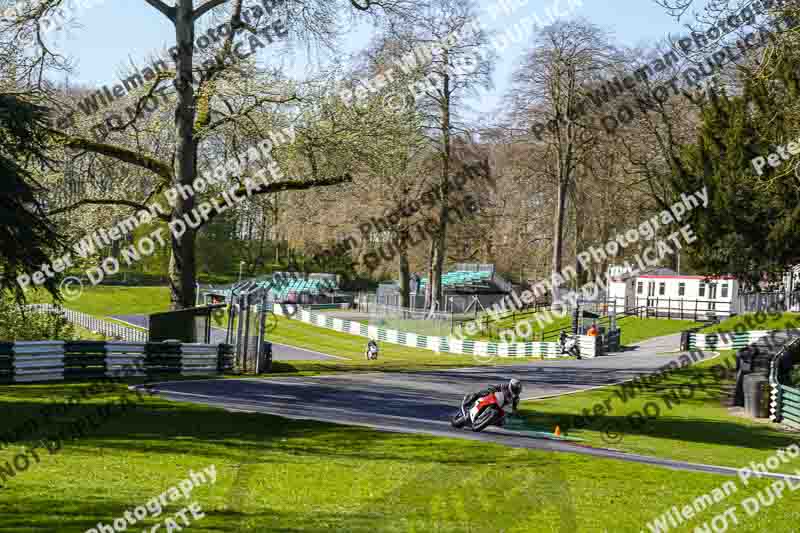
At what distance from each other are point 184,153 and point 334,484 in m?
13.6

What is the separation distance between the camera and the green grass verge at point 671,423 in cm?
1478

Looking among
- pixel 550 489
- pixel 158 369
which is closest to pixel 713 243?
pixel 158 369

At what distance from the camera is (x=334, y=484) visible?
9820 mm

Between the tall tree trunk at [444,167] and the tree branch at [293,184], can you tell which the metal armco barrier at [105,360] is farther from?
the tall tree trunk at [444,167]

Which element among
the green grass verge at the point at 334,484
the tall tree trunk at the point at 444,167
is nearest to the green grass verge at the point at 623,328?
the tall tree trunk at the point at 444,167

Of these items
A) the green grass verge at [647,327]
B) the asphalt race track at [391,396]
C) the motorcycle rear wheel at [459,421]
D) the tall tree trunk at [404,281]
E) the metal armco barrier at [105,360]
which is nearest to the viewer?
the asphalt race track at [391,396]

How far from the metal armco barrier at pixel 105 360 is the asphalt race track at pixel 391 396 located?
1474 mm

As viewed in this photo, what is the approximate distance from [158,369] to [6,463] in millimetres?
10478

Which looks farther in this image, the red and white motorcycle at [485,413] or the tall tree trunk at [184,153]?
the tall tree trunk at [184,153]

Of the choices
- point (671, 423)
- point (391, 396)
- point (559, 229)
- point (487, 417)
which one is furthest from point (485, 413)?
point (559, 229)

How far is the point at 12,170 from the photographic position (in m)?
13.6

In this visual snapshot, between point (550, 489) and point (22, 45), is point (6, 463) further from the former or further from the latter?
point (22, 45)

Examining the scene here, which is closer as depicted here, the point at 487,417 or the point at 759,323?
the point at 487,417

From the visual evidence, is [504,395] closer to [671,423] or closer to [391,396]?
[391,396]
